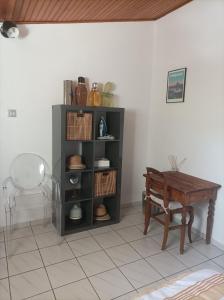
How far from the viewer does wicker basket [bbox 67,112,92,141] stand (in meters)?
2.43

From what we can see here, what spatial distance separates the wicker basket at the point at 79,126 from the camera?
7.97 ft

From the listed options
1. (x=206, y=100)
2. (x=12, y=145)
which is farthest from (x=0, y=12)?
(x=206, y=100)

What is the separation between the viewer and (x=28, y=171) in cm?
258

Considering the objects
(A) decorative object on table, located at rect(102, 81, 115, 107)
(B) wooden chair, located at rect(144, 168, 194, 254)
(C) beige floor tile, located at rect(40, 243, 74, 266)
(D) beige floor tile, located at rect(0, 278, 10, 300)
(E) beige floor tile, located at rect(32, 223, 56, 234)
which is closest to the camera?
(D) beige floor tile, located at rect(0, 278, 10, 300)

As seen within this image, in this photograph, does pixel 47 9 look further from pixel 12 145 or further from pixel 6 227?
pixel 6 227

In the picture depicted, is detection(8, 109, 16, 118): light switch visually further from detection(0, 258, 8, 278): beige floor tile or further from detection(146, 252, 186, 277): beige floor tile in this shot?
detection(146, 252, 186, 277): beige floor tile

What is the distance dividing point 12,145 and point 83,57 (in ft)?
4.06

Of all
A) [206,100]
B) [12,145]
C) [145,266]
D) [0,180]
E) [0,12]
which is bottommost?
[145,266]

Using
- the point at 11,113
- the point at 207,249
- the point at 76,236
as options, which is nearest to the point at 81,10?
the point at 11,113

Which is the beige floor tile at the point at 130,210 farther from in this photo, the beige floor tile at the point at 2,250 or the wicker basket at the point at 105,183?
the beige floor tile at the point at 2,250

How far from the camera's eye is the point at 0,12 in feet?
7.01

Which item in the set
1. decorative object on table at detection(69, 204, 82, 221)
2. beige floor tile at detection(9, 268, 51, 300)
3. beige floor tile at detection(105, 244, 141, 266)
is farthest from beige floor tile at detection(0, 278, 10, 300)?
decorative object on table at detection(69, 204, 82, 221)

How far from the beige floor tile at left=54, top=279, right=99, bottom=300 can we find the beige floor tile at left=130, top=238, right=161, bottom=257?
0.65 metres

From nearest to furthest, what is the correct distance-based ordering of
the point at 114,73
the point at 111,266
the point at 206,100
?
the point at 111,266
the point at 206,100
the point at 114,73
